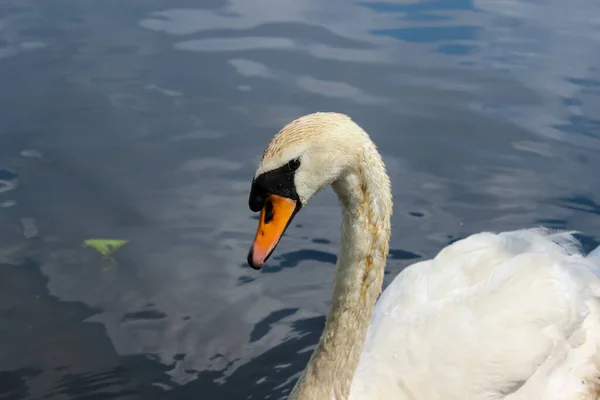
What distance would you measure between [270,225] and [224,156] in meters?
3.77

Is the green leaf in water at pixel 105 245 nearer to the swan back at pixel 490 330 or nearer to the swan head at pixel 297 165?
the swan back at pixel 490 330

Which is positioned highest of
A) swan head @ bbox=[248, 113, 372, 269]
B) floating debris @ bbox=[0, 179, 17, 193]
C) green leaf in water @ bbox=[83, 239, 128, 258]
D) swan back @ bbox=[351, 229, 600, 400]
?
swan head @ bbox=[248, 113, 372, 269]

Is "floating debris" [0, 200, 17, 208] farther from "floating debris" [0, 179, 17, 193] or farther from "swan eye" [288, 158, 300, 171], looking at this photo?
"swan eye" [288, 158, 300, 171]

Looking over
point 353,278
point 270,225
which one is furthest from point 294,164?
point 353,278

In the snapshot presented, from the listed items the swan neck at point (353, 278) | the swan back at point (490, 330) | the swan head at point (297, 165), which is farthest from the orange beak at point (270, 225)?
the swan back at point (490, 330)

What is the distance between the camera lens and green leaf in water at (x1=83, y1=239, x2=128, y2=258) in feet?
18.4

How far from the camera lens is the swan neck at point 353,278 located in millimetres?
3154

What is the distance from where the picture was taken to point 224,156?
677 cm

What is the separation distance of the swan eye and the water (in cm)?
189

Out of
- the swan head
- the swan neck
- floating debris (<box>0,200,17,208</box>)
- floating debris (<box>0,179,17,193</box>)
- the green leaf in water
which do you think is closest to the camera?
the swan head

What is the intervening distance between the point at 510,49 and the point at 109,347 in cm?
629

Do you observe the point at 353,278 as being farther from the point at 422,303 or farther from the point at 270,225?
the point at 422,303

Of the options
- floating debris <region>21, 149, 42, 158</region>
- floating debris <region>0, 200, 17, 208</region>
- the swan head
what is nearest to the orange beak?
the swan head

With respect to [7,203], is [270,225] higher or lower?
higher
